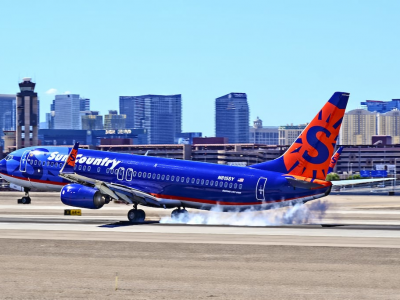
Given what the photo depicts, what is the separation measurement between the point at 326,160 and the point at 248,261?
16.4m

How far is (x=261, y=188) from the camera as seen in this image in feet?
171

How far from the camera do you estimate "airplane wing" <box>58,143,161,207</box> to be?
52812 mm

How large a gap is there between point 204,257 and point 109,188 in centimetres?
1783

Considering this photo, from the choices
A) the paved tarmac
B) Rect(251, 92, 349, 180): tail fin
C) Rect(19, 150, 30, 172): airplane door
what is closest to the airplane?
Rect(251, 92, 349, 180): tail fin

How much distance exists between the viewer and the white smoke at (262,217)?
5225 cm

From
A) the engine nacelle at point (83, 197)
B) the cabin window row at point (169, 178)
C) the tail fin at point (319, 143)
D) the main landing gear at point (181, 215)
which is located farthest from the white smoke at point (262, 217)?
the engine nacelle at point (83, 197)

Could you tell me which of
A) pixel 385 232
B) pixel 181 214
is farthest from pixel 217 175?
pixel 385 232

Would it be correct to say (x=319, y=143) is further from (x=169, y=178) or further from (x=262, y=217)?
(x=169, y=178)

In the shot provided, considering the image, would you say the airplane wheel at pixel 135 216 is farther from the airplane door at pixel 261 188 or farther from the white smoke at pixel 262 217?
the airplane door at pixel 261 188

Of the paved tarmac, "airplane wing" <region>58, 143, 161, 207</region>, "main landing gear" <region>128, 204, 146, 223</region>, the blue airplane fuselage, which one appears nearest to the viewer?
the paved tarmac

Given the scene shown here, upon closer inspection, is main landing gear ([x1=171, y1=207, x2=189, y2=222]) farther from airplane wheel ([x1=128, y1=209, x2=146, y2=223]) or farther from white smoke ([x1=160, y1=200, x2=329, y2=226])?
airplane wheel ([x1=128, y1=209, x2=146, y2=223])

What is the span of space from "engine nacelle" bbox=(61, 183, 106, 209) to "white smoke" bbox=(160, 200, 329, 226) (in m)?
5.15

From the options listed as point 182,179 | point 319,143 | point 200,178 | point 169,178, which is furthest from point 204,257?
point 169,178

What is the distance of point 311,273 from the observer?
108 ft
